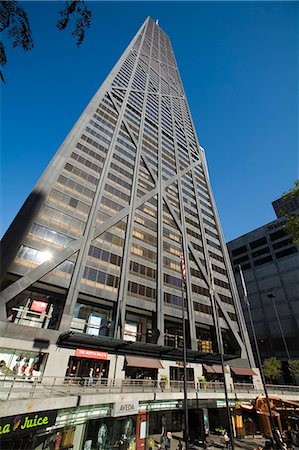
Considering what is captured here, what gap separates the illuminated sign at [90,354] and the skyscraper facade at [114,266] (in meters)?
0.12

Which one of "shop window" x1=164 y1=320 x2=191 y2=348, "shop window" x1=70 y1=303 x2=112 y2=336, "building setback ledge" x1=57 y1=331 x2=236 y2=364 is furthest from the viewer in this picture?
"shop window" x1=164 y1=320 x2=191 y2=348

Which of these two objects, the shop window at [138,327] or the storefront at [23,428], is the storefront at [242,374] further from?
the storefront at [23,428]

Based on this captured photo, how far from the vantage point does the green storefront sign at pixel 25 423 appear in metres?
10.3

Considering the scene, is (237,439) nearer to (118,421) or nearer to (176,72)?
(118,421)

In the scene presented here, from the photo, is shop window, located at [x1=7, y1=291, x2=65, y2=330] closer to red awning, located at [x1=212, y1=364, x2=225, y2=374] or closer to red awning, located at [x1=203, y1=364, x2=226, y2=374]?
red awning, located at [x1=203, y1=364, x2=226, y2=374]

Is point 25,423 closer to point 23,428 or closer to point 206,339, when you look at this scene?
point 23,428

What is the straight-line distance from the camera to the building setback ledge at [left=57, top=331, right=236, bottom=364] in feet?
77.7

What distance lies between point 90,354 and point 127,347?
4.80 m

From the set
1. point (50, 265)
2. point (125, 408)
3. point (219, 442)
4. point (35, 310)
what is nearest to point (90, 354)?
point (35, 310)

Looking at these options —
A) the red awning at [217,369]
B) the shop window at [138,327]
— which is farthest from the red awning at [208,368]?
the shop window at [138,327]

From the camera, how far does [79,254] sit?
29.5 metres

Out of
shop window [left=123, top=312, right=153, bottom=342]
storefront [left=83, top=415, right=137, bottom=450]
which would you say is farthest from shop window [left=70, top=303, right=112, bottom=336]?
storefront [left=83, top=415, right=137, bottom=450]

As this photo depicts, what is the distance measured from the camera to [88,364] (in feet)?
82.4

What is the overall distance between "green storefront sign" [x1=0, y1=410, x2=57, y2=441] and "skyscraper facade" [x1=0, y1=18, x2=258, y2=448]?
4471 millimetres
